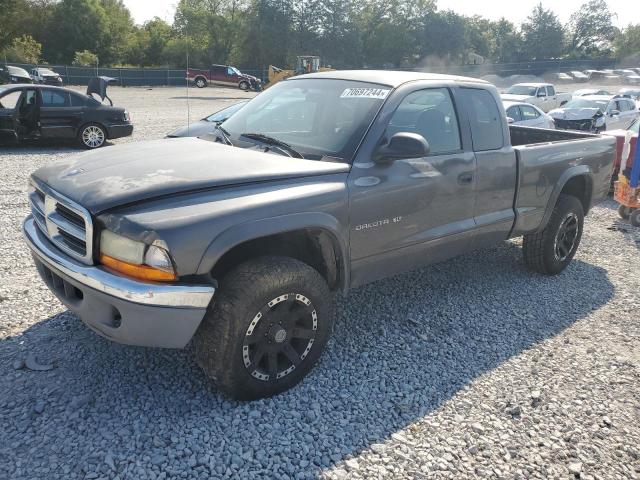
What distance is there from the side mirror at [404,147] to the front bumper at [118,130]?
33.1 feet

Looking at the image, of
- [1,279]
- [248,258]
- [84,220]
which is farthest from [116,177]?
[1,279]

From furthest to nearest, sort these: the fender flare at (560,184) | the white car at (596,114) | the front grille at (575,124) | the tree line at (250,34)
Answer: the tree line at (250,34)
the front grille at (575,124)
the white car at (596,114)
the fender flare at (560,184)

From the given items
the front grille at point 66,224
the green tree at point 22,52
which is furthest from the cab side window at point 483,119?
the green tree at point 22,52

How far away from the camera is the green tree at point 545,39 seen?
7994cm

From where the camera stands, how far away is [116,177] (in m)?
2.96

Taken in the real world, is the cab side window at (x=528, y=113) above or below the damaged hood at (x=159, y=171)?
above

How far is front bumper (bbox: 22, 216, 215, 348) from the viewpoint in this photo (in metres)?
2.58

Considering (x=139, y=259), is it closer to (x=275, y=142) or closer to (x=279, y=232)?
(x=279, y=232)

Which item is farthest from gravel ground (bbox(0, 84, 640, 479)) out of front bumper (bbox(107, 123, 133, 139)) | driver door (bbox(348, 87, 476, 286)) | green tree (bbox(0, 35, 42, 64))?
green tree (bbox(0, 35, 42, 64))

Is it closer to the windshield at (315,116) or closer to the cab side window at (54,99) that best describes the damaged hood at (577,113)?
the cab side window at (54,99)

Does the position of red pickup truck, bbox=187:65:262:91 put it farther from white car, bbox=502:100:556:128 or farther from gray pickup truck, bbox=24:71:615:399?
gray pickup truck, bbox=24:71:615:399

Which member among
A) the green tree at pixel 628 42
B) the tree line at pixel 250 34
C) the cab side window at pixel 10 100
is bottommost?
the cab side window at pixel 10 100

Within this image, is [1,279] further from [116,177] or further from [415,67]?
[415,67]

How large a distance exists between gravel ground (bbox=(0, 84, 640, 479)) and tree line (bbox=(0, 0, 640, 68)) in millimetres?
49473
